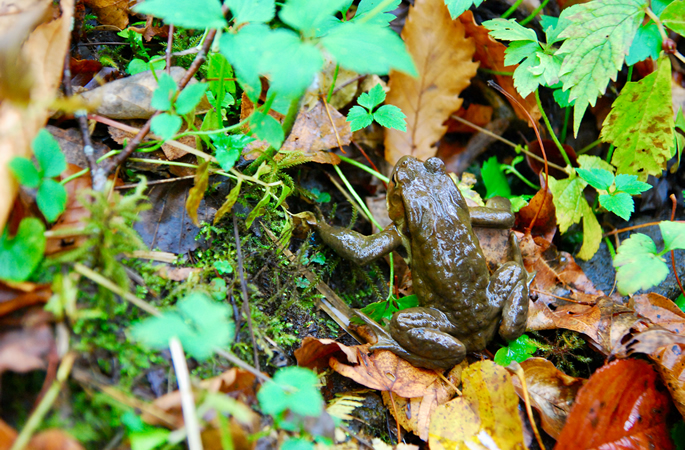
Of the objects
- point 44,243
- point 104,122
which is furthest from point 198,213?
point 44,243

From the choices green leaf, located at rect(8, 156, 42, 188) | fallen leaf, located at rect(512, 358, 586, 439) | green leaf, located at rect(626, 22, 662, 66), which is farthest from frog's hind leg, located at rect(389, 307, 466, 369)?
green leaf, located at rect(626, 22, 662, 66)

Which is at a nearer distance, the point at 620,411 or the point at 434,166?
the point at 620,411

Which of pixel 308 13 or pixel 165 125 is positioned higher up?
pixel 308 13

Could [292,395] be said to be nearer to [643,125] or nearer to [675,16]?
[643,125]

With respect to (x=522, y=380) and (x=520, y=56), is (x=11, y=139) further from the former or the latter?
(x=520, y=56)

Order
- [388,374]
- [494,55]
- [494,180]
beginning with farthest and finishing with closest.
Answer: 1. [494,180]
2. [494,55]
3. [388,374]

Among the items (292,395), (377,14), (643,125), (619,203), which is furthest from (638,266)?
(377,14)
